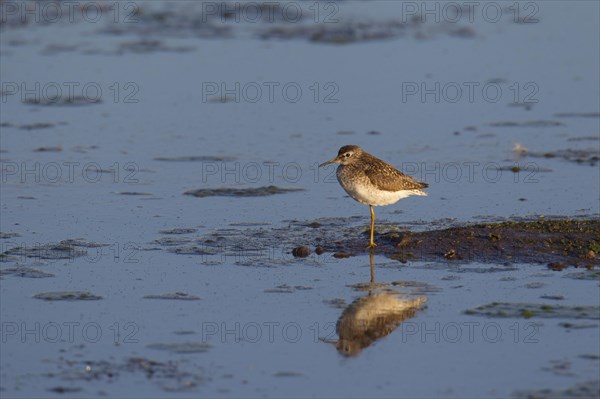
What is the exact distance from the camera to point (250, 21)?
71.7ft

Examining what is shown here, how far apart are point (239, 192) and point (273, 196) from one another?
15.1 inches

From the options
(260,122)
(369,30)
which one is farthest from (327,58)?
(260,122)

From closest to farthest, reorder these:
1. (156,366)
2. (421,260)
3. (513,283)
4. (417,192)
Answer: (156,366) → (513,283) → (421,260) → (417,192)

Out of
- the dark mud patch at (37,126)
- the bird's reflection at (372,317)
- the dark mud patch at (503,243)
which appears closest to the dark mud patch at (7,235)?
the dark mud patch at (503,243)

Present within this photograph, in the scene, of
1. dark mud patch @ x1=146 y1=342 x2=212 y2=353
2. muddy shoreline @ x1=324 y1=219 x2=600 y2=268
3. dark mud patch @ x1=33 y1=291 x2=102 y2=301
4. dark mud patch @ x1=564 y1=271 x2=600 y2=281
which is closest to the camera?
dark mud patch @ x1=146 y1=342 x2=212 y2=353

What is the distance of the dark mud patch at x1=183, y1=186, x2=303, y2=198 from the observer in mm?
12430

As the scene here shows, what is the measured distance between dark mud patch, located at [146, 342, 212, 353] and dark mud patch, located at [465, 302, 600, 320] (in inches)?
80.0

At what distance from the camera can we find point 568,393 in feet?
23.1

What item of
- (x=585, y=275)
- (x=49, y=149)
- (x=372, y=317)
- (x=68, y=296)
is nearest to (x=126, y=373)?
(x=68, y=296)

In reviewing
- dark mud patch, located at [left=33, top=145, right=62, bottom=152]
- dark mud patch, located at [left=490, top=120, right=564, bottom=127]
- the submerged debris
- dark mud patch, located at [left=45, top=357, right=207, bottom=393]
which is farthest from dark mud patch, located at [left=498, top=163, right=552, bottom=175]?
dark mud patch, located at [left=45, top=357, right=207, bottom=393]

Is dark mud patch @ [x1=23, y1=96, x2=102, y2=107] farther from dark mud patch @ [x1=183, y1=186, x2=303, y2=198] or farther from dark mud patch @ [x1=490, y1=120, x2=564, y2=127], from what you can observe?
dark mud patch @ [x1=490, y1=120, x2=564, y2=127]

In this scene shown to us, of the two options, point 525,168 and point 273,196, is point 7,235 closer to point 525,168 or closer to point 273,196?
point 273,196

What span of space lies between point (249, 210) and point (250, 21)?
10.5 meters

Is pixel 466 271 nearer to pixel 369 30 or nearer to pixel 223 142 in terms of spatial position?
pixel 223 142
